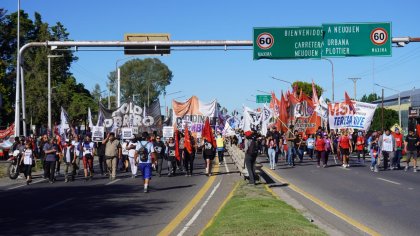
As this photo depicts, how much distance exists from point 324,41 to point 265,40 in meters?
2.35

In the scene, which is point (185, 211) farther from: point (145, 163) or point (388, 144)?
point (388, 144)

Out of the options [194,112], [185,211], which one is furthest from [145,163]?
[194,112]

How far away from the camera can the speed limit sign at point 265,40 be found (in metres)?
23.4

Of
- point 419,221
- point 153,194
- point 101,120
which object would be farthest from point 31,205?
point 101,120

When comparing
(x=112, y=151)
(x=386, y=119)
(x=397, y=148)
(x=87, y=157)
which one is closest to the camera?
(x=112, y=151)

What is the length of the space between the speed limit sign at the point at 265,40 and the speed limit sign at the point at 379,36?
388cm

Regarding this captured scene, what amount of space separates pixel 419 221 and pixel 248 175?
24.5 ft

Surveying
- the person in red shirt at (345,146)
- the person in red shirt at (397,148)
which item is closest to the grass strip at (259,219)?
the person in red shirt at (397,148)

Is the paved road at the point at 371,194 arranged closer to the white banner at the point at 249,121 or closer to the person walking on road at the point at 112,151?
the person walking on road at the point at 112,151

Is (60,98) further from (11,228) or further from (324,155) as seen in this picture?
(11,228)

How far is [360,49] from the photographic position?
2366cm

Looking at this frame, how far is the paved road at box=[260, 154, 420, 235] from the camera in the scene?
11.2 metres

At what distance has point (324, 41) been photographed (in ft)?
78.1

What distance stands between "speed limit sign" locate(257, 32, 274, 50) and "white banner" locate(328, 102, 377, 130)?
10.9m
